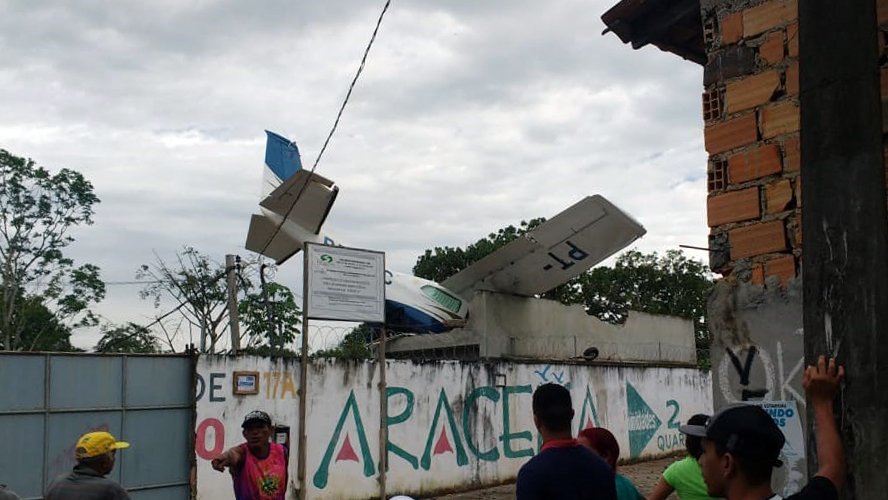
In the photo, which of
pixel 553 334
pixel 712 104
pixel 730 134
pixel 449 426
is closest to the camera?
pixel 730 134

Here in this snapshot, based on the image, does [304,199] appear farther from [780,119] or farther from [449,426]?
[780,119]

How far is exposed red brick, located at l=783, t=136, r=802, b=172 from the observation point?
3.66 m

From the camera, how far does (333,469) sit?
1161 cm

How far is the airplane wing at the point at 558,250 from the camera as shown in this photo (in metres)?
16.3

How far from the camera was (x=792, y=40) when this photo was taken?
373 centimetres

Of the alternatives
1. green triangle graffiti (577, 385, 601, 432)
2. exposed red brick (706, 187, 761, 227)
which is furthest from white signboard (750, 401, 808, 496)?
green triangle graffiti (577, 385, 601, 432)

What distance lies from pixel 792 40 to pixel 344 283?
25.0 feet

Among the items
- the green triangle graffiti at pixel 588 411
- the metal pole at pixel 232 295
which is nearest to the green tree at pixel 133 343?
Answer: the metal pole at pixel 232 295

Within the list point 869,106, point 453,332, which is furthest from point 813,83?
point 453,332

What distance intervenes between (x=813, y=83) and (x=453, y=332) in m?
14.4

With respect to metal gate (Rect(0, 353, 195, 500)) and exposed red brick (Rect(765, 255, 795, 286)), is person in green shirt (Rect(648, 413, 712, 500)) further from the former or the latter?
metal gate (Rect(0, 353, 195, 500))

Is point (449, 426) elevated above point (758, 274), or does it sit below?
below

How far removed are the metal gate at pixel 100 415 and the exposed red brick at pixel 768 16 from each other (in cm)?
832

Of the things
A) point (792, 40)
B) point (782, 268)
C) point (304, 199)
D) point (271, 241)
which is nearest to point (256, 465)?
point (782, 268)
